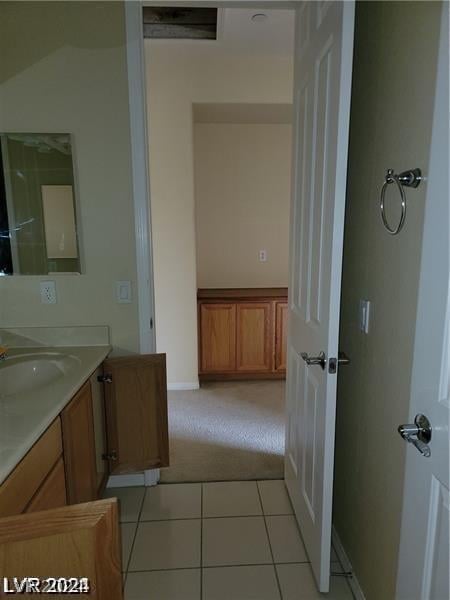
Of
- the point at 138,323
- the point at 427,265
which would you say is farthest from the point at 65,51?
the point at 427,265

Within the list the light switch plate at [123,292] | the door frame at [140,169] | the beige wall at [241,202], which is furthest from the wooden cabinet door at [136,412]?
the beige wall at [241,202]

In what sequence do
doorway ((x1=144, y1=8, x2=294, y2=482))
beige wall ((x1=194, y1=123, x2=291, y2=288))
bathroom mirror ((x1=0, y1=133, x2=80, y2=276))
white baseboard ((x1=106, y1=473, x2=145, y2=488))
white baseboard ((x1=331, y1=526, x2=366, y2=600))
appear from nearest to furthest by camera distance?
1. white baseboard ((x1=331, y1=526, x2=366, y2=600))
2. bathroom mirror ((x1=0, y1=133, x2=80, y2=276))
3. white baseboard ((x1=106, y1=473, x2=145, y2=488))
4. doorway ((x1=144, y1=8, x2=294, y2=482))
5. beige wall ((x1=194, y1=123, x2=291, y2=288))

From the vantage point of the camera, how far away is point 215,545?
1.72 metres

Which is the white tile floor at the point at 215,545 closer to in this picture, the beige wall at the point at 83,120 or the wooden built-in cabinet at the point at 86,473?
the wooden built-in cabinet at the point at 86,473

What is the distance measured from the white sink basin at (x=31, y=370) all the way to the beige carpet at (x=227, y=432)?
97cm

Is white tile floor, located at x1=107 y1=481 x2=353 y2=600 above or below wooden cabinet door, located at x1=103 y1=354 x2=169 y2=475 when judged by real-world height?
below

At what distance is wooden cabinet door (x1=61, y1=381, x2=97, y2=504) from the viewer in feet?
4.46

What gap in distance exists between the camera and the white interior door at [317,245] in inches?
47.5

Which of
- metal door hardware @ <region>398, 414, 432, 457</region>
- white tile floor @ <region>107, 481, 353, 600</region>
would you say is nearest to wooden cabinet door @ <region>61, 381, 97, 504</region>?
white tile floor @ <region>107, 481, 353, 600</region>

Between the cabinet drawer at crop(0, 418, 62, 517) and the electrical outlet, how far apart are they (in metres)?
0.85

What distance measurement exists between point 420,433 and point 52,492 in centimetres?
112

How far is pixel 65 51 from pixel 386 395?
6.70ft

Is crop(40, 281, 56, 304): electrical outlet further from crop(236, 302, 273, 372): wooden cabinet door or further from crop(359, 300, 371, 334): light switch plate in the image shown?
crop(236, 302, 273, 372): wooden cabinet door

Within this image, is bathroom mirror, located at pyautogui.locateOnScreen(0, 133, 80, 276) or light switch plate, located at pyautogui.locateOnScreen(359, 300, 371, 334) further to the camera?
bathroom mirror, located at pyautogui.locateOnScreen(0, 133, 80, 276)
